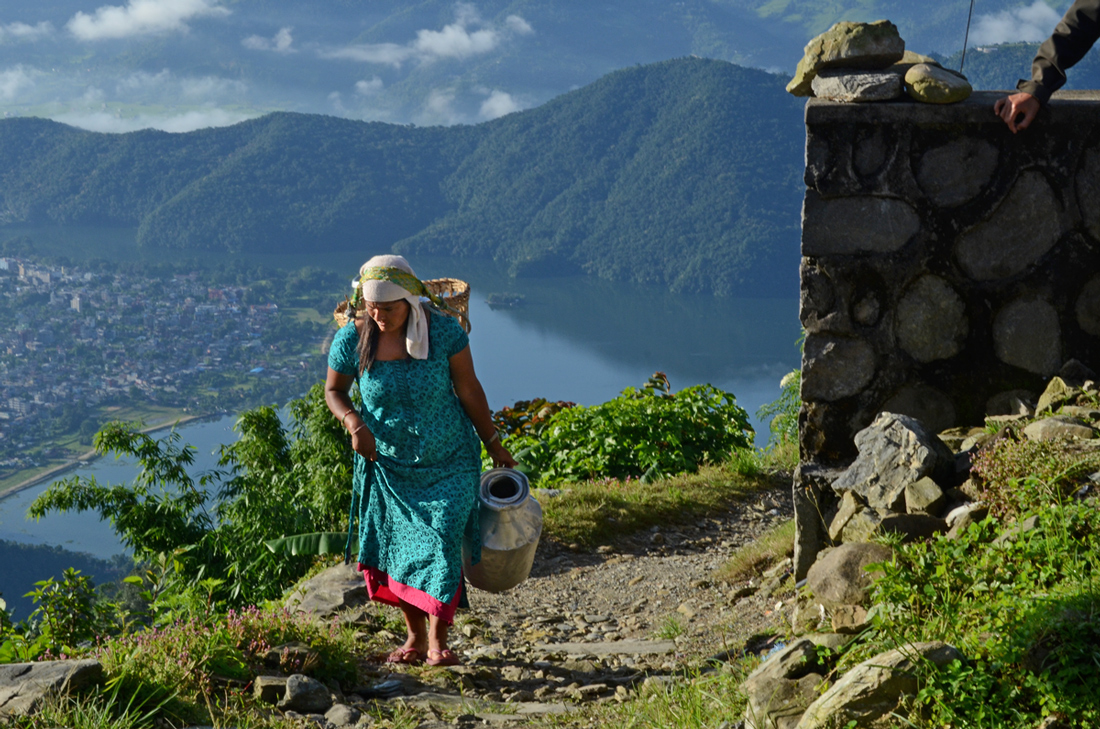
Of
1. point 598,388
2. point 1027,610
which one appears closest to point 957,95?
point 1027,610

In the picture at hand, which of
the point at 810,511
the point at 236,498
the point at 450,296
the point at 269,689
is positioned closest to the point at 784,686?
the point at 810,511

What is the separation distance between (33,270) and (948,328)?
74.1m

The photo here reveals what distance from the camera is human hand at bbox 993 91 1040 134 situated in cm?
338

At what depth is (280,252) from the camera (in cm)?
7519

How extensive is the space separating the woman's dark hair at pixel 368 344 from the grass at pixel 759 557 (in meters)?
2.17

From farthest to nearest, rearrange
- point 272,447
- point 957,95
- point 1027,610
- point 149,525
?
point 272,447 → point 149,525 → point 957,95 → point 1027,610

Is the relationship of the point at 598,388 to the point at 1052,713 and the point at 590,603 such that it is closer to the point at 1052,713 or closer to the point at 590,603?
the point at 590,603

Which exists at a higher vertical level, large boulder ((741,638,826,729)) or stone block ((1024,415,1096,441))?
stone block ((1024,415,1096,441))

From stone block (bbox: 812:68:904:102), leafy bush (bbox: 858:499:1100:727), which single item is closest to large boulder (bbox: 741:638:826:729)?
leafy bush (bbox: 858:499:1100:727)

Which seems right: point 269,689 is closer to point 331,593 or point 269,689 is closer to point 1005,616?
point 331,593

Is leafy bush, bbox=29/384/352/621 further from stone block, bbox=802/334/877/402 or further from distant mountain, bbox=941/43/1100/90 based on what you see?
distant mountain, bbox=941/43/1100/90

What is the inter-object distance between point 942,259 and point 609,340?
5091cm

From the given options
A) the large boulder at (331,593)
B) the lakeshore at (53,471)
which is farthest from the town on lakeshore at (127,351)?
the large boulder at (331,593)

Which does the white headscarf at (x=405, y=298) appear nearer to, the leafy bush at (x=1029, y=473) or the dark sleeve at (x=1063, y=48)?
the leafy bush at (x=1029, y=473)
